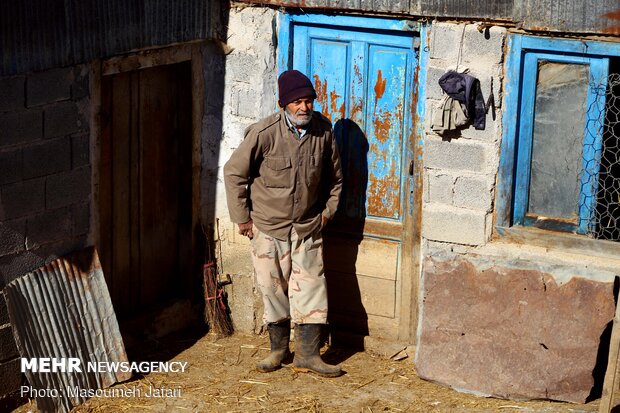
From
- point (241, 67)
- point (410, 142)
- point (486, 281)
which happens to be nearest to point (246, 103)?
point (241, 67)

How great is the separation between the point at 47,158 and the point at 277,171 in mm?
1513

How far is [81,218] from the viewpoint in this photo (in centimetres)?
687

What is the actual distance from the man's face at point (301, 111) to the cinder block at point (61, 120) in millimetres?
1391

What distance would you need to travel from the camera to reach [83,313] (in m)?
6.84

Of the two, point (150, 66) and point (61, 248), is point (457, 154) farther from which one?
point (61, 248)

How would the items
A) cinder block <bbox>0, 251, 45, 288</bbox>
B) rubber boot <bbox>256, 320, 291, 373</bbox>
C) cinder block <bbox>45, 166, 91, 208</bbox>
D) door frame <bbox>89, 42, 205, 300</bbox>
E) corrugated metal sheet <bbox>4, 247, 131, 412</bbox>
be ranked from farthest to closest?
rubber boot <bbox>256, 320, 291, 373</bbox> → door frame <bbox>89, 42, 205, 300</bbox> → cinder block <bbox>45, 166, 91, 208</bbox> → corrugated metal sheet <bbox>4, 247, 131, 412</bbox> → cinder block <bbox>0, 251, 45, 288</bbox>

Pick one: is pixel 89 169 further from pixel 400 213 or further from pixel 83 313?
pixel 400 213

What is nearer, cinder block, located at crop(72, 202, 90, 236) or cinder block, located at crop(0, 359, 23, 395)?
cinder block, located at crop(0, 359, 23, 395)

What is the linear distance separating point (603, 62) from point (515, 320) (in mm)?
1753

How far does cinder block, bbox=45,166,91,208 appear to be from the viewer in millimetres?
6574

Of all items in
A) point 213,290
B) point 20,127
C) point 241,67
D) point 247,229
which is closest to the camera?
point 20,127

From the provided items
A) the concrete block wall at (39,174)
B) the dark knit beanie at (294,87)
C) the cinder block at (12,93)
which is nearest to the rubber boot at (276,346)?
the concrete block wall at (39,174)

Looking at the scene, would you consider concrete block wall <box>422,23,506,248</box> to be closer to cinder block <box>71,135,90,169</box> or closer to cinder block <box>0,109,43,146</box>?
cinder block <box>71,135,90,169</box>

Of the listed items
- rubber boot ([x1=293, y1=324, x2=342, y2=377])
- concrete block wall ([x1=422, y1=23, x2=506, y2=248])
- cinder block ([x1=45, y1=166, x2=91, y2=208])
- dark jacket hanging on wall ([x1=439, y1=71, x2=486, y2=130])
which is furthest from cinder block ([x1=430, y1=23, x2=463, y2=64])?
cinder block ([x1=45, y1=166, x2=91, y2=208])
